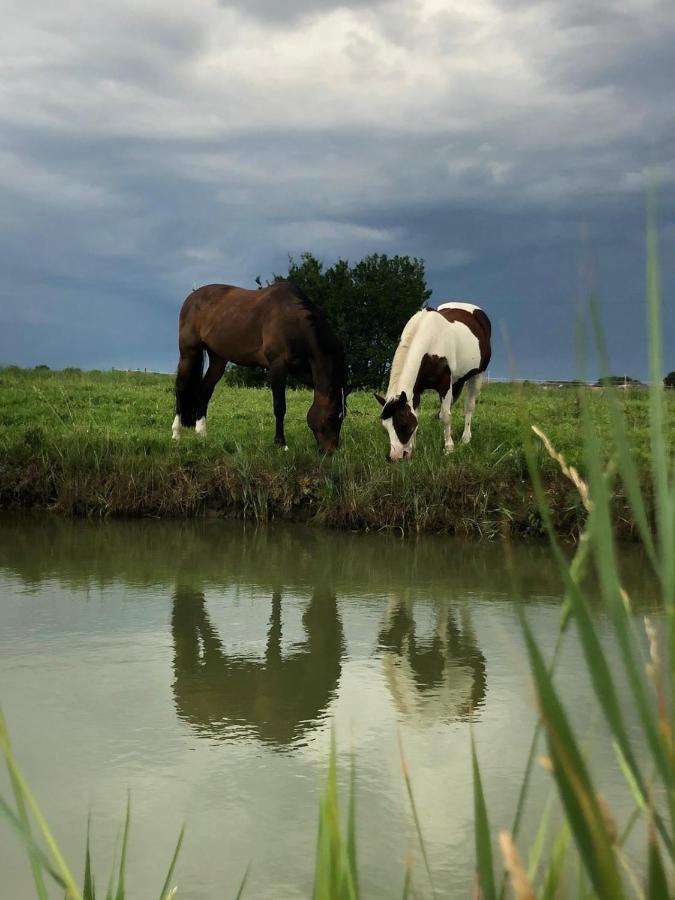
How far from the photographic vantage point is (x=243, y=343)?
9781mm

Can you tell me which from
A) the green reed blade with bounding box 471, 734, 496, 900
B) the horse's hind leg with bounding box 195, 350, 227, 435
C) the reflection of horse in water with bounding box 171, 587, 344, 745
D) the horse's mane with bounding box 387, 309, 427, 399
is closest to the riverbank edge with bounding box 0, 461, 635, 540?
the horse's mane with bounding box 387, 309, 427, 399

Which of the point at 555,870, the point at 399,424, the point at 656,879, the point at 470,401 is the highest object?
the point at 470,401

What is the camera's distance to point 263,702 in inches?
127

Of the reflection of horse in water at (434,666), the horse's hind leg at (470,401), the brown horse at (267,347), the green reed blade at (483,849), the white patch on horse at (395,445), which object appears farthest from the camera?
the horse's hind leg at (470,401)

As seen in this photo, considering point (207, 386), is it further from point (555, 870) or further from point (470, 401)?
point (555, 870)

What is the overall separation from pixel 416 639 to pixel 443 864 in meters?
1.95

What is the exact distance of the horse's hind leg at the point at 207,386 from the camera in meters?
9.96

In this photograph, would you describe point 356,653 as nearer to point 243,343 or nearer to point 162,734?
point 162,734

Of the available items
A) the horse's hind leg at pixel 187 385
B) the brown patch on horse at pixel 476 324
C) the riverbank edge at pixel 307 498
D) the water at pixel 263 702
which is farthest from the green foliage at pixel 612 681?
the horse's hind leg at pixel 187 385

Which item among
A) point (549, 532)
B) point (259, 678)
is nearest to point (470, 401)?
point (259, 678)

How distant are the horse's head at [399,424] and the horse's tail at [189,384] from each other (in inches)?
102

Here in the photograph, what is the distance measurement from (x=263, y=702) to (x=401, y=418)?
17.0 ft

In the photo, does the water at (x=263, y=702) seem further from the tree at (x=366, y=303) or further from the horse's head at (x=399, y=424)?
the tree at (x=366, y=303)

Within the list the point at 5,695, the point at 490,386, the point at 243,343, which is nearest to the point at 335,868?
the point at 5,695
